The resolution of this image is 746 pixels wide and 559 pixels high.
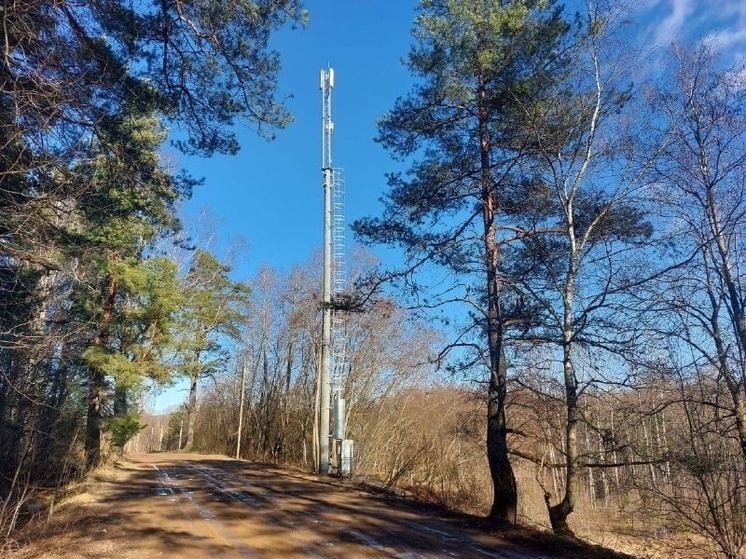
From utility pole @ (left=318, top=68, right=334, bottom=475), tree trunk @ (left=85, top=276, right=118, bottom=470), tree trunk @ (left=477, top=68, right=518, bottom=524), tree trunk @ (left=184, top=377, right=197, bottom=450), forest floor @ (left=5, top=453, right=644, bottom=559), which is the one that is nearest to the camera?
forest floor @ (left=5, top=453, right=644, bottom=559)

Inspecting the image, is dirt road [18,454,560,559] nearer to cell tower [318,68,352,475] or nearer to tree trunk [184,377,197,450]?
cell tower [318,68,352,475]

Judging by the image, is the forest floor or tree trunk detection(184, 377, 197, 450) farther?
tree trunk detection(184, 377, 197, 450)

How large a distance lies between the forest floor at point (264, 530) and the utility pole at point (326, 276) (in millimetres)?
4013

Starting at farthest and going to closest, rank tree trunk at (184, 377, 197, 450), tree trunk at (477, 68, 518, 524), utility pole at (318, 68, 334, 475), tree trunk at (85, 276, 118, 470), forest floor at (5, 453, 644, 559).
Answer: tree trunk at (184, 377, 197, 450)
tree trunk at (85, 276, 118, 470)
utility pole at (318, 68, 334, 475)
tree trunk at (477, 68, 518, 524)
forest floor at (5, 453, 644, 559)

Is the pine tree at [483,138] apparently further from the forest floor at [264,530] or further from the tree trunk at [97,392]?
the tree trunk at [97,392]

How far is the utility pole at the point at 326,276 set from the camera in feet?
54.9

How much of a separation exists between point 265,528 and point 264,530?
15cm

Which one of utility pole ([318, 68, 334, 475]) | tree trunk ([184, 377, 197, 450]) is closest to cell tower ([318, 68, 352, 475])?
utility pole ([318, 68, 334, 475])

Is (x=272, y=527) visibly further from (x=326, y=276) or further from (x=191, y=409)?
(x=191, y=409)

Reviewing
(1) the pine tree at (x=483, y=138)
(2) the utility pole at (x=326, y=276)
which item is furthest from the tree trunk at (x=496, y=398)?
(2) the utility pole at (x=326, y=276)

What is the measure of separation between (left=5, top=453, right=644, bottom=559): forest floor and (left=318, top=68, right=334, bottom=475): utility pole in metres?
4.01

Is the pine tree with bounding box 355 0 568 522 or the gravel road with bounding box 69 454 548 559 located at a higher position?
the pine tree with bounding box 355 0 568 522

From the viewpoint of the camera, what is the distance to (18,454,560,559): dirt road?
6793 mm

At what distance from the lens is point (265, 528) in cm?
823
